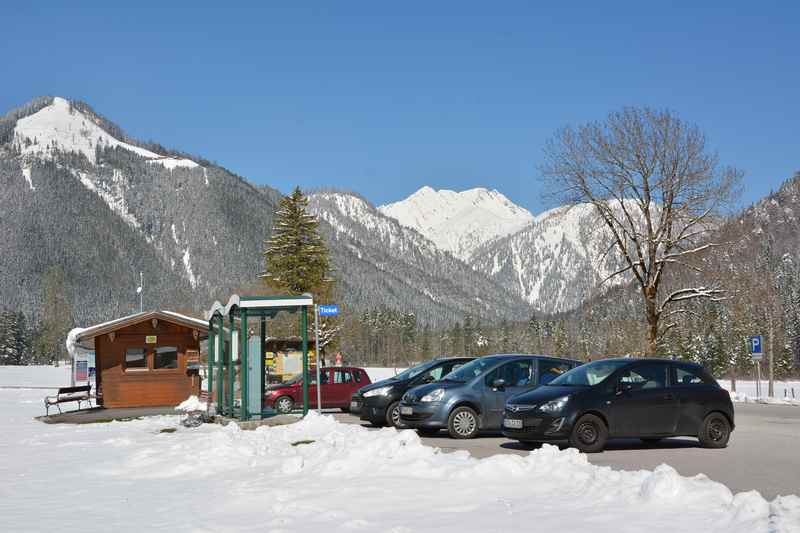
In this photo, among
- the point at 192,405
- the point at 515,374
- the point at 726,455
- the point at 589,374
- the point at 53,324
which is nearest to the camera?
the point at 726,455

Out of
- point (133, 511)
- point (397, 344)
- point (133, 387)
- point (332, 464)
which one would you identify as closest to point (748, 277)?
point (133, 387)

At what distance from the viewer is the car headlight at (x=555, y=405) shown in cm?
1421

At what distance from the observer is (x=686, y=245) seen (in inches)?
1404

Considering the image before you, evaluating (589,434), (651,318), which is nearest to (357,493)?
(589,434)

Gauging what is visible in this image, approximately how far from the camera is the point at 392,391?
2033 cm

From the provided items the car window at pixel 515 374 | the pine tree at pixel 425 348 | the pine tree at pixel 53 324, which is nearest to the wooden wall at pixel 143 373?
the car window at pixel 515 374

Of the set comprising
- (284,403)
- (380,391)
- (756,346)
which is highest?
(756,346)

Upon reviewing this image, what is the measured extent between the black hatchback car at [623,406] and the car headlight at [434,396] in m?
2.47

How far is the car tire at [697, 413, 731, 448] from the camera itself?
15172mm

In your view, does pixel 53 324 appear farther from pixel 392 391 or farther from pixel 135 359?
pixel 392 391

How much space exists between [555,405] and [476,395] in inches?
123

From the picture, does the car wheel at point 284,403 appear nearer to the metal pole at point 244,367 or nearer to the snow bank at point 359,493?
the metal pole at point 244,367

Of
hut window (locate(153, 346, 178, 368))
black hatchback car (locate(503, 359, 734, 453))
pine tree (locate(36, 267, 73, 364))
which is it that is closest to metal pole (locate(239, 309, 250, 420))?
black hatchback car (locate(503, 359, 734, 453))

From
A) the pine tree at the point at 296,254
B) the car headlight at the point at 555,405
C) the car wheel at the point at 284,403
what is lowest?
the car wheel at the point at 284,403
